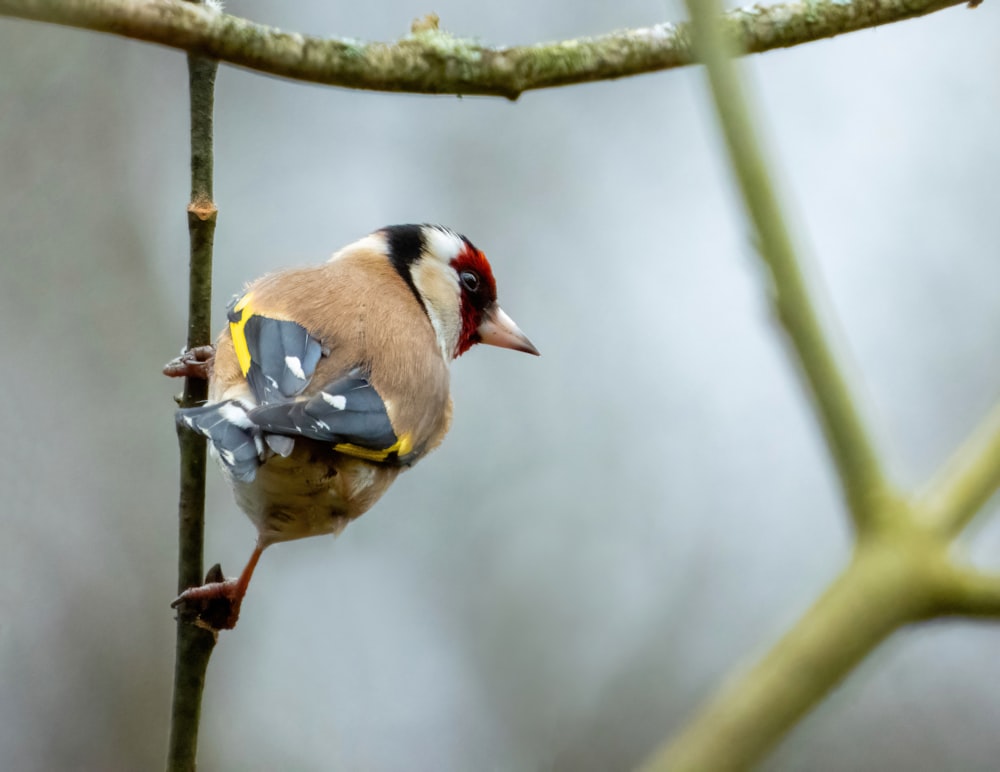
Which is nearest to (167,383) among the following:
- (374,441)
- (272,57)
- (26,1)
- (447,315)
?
(447,315)

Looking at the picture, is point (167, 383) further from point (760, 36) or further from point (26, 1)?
point (26, 1)

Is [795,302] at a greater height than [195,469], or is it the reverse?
[795,302]

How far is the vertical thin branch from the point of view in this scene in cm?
228

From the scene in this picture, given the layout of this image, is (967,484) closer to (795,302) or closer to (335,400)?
(795,302)

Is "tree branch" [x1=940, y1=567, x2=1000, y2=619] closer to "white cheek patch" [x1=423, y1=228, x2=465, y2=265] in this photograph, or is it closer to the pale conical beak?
the pale conical beak

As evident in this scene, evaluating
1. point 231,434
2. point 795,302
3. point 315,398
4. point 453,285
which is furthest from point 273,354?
point 795,302

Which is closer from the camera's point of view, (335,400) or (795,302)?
(795,302)

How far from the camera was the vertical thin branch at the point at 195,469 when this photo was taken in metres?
2.28

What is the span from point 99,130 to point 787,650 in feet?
22.1

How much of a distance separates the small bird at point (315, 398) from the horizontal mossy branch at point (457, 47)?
33.7 inches

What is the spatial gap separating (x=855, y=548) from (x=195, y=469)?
1.96 metres

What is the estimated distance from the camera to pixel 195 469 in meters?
2.47

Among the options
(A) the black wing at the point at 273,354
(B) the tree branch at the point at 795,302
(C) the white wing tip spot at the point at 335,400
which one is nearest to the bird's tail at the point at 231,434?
(A) the black wing at the point at 273,354

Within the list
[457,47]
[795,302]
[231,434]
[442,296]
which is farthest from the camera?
[442,296]
